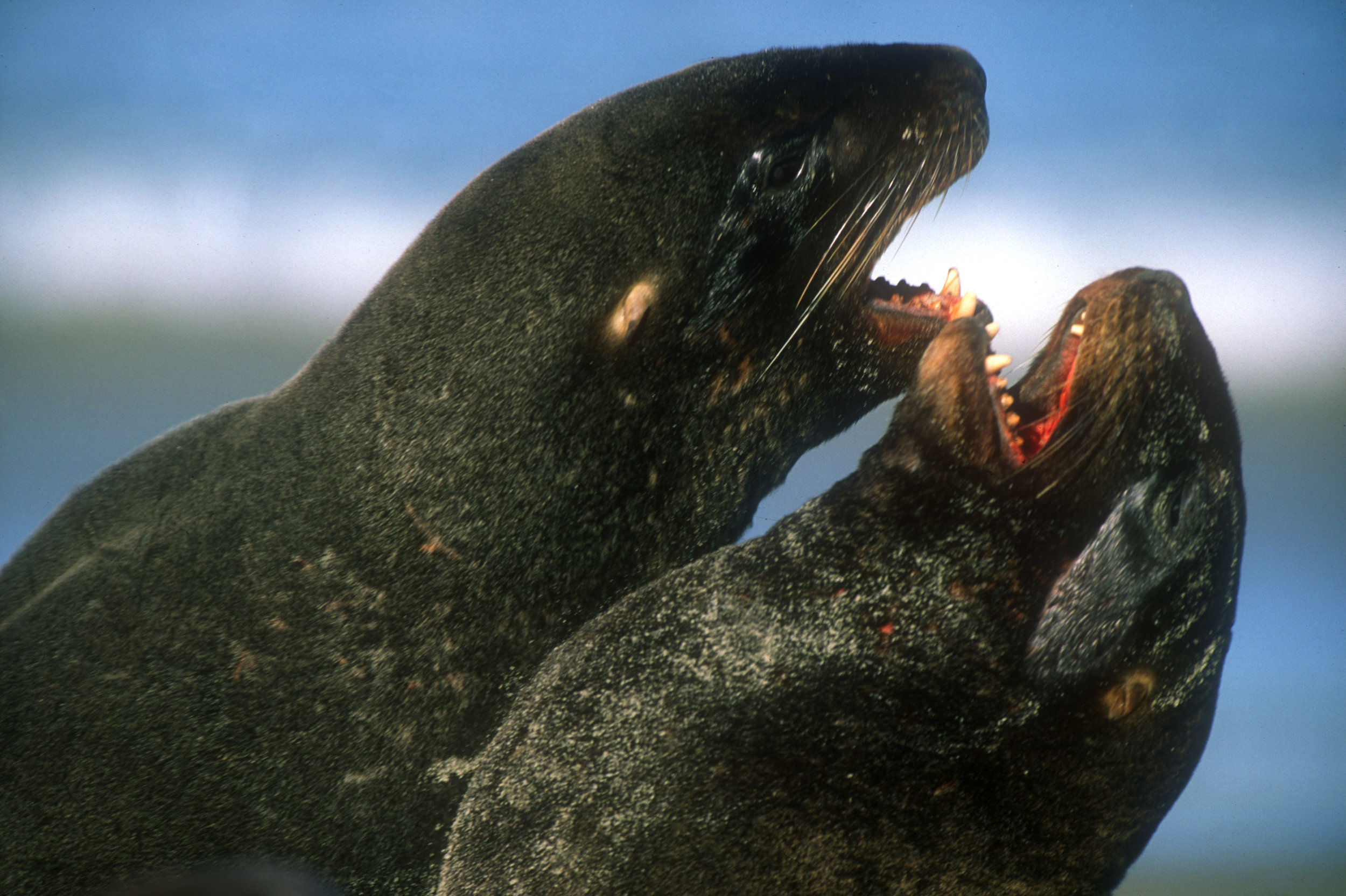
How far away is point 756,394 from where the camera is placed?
2766 millimetres

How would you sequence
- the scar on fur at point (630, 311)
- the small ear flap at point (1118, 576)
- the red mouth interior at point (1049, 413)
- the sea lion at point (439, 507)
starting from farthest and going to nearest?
1. the scar on fur at point (630, 311)
2. the sea lion at point (439, 507)
3. the red mouth interior at point (1049, 413)
4. the small ear flap at point (1118, 576)

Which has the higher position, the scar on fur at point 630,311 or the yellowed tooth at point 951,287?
the yellowed tooth at point 951,287

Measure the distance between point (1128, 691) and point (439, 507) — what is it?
5.00 feet

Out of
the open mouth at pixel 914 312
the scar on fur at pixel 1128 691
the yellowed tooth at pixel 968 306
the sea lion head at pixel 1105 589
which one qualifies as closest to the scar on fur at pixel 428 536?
the sea lion head at pixel 1105 589

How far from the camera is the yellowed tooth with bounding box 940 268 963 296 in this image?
285 cm

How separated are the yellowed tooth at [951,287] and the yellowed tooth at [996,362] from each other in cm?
51

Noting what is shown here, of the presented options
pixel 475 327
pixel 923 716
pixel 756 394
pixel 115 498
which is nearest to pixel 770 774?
pixel 923 716

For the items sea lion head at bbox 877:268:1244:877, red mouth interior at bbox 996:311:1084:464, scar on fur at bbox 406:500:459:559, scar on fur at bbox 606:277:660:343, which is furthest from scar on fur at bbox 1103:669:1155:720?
scar on fur at bbox 406:500:459:559

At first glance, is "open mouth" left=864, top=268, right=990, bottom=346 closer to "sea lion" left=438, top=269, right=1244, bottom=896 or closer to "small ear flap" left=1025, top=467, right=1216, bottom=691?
"sea lion" left=438, top=269, right=1244, bottom=896

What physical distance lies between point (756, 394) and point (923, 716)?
0.96 meters

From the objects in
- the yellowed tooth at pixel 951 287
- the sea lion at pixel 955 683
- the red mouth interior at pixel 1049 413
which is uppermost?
the yellowed tooth at pixel 951 287

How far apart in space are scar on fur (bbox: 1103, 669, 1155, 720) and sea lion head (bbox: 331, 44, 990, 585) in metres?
0.98

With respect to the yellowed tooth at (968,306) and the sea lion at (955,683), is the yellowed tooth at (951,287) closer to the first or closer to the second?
the yellowed tooth at (968,306)

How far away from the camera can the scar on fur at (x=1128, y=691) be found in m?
2.11
